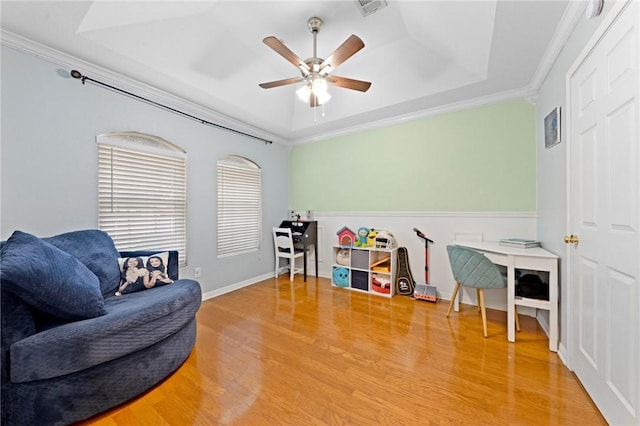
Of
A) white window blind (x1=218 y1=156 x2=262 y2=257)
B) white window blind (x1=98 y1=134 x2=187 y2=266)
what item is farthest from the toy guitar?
white window blind (x1=98 y1=134 x2=187 y2=266)

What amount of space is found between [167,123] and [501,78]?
3771mm

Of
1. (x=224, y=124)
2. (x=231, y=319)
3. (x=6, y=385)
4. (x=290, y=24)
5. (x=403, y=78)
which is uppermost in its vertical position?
(x=290, y=24)

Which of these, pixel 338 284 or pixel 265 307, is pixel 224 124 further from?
pixel 338 284

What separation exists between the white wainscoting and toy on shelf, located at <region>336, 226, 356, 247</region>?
12cm

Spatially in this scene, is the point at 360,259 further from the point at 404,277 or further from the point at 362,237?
the point at 404,277

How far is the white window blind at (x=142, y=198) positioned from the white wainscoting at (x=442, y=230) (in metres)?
2.43

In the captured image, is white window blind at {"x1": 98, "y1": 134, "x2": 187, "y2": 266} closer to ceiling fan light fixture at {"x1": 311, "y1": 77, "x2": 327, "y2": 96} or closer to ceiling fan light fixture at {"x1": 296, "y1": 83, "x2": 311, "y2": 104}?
ceiling fan light fixture at {"x1": 296, "y1": 83, "x2": 311, "y2": 104}

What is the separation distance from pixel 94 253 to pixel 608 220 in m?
3.59

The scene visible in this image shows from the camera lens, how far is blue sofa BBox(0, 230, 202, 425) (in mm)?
1190

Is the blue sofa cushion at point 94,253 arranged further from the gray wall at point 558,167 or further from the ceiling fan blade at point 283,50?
the gray wall at point 558,167

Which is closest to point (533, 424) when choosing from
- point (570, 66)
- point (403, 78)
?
point (570, 66)

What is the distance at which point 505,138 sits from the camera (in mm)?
2770

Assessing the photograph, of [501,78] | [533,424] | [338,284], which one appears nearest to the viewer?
[533,424]

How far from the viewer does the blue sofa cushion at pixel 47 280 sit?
1183 mm
